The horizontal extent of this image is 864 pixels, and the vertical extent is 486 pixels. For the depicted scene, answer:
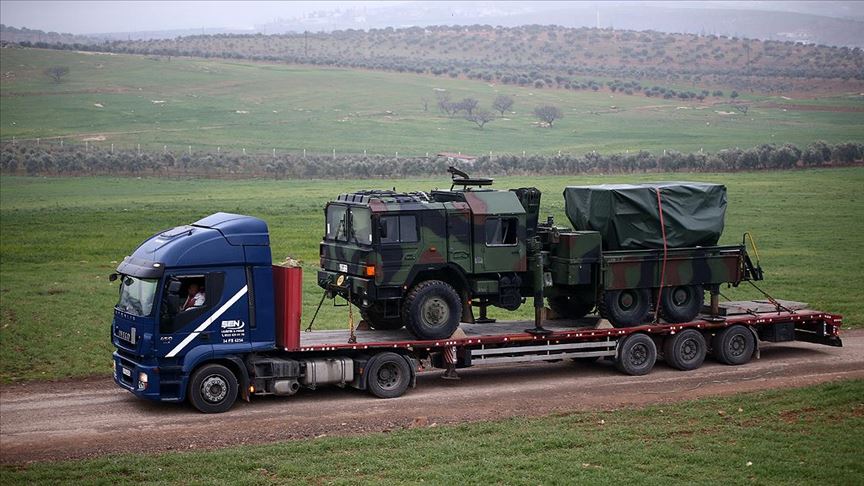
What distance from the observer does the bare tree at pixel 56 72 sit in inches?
4232

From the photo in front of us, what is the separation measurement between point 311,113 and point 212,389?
81578mm

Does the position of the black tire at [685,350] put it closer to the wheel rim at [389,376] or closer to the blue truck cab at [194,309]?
the wheel rim at [389,376]

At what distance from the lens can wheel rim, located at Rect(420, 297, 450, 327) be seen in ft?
64.1

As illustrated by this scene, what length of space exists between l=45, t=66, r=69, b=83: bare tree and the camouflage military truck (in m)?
95.3

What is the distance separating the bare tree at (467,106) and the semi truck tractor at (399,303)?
76282 mm

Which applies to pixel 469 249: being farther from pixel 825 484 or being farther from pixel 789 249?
pixel 789 249

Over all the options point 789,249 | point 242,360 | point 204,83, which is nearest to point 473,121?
point 204,83

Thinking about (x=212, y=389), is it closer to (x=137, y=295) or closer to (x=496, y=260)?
(x=137, y=295)

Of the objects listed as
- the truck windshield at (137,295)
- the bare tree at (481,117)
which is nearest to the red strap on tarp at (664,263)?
the truck windshield at (137,295)

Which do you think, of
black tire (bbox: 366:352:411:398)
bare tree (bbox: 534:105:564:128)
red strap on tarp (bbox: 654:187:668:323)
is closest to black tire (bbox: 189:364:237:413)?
black tire (bbox: 366:352:411:398)

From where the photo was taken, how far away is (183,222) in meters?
42.5

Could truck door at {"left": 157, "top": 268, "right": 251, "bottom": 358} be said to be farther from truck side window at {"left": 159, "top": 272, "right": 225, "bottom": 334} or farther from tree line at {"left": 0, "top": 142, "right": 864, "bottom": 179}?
tree line at {"left": 0, "top": 142, "right": 864, "bottom": 179}

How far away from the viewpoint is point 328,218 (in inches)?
810

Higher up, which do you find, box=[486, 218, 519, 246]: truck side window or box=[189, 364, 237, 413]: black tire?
box=[486, 218, 519, 246]: truck side window
